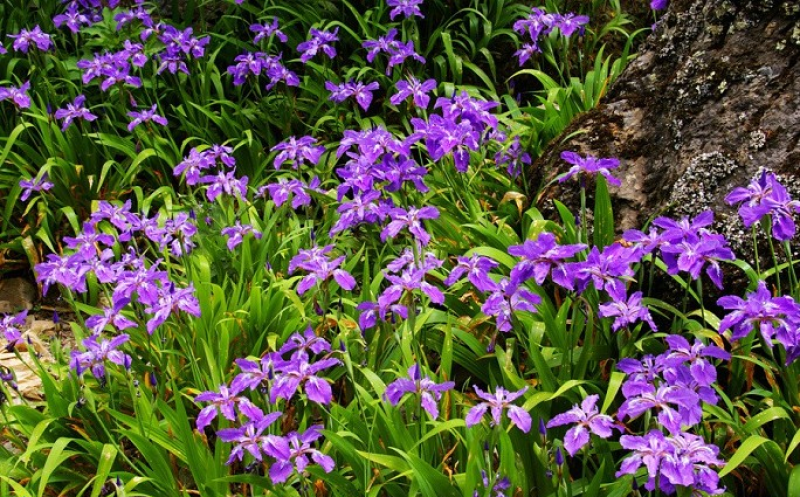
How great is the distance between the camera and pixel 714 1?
3186 mm

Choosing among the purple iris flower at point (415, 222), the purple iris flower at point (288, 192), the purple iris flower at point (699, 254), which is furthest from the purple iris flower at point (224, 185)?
the purple iris flower at point (699, 254)

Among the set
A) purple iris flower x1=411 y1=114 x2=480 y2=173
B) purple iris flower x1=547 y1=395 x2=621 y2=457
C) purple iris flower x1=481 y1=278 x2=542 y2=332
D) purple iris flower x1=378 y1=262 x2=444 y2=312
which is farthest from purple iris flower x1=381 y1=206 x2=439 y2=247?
purple iris flower x1=547 y1=395 x2=621 y2=457

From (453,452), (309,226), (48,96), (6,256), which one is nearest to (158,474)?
(453,452)

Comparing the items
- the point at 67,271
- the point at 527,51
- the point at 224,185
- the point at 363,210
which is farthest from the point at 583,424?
the point at 527,51

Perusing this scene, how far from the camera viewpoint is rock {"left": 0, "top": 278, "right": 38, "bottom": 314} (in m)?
4.27

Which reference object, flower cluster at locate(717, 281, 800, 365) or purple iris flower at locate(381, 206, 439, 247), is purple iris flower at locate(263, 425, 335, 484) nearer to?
purple iris flower at locate(381, 206, 439, 247)

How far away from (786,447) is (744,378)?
285 millimetres

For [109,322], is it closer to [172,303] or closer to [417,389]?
[172,303]

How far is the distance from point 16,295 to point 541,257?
319 cm

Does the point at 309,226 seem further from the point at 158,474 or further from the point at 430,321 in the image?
the point at 158,474

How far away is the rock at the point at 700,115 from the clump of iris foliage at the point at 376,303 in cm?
15

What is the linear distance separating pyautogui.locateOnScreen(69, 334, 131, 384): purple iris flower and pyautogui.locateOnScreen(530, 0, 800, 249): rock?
1.74m

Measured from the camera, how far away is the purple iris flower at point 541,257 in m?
2.11

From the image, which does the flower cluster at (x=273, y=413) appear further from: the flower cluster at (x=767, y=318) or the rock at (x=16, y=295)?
the rock at (x=16, y=295)
